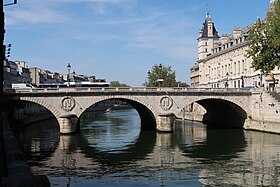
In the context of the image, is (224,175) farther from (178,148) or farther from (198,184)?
(178,148)

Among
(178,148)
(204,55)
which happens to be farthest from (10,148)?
(204,55)

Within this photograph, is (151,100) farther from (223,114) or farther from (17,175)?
(17,175)

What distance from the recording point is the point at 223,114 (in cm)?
6575

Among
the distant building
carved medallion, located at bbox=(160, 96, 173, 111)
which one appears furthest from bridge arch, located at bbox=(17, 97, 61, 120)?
the distant building

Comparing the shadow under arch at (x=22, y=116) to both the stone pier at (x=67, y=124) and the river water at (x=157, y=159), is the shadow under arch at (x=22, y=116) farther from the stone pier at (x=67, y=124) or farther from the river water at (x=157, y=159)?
the river water at (x=157, y=159)

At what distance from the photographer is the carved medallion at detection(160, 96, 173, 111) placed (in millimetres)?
54562

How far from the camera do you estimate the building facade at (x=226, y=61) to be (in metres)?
76.3

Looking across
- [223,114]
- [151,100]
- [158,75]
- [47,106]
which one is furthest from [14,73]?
[151,100]

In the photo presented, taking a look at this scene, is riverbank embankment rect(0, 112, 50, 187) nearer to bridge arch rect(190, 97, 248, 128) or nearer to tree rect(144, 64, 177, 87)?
bridge arch rect(190, 97, 248, 128)

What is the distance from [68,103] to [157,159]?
2181cm

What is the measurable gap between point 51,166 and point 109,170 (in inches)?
184

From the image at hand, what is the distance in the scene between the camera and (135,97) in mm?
53500

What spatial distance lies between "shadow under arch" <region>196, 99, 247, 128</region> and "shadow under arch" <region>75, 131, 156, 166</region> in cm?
1696

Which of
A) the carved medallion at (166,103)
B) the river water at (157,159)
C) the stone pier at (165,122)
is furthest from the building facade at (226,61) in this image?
the river water at (157,159)
